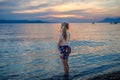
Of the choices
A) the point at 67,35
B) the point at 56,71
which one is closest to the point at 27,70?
the point at 56,71

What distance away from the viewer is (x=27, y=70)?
1596cm

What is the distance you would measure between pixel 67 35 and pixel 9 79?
4689mm

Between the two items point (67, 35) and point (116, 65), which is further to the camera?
point (116, 65)

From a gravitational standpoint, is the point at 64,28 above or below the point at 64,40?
above

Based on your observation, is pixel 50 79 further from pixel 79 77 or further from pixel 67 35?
pixel 67 35

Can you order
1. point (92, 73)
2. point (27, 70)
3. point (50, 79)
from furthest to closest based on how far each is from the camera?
point (27, 70), point (92, 73), point (50, 79)

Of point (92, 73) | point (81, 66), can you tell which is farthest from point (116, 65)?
point (92, 73)

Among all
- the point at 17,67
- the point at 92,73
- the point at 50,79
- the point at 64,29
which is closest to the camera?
the point at 64,29

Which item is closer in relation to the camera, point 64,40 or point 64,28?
point 64,28

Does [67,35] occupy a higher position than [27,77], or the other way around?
[67,35]

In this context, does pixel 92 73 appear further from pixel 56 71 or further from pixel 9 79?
pixel 9 79

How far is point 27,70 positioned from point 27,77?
7.29 feet

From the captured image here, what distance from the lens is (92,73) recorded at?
14.6m

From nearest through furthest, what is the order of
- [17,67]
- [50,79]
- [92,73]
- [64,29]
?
[64,29] < [50,79] < [92,73] < [17,67]
